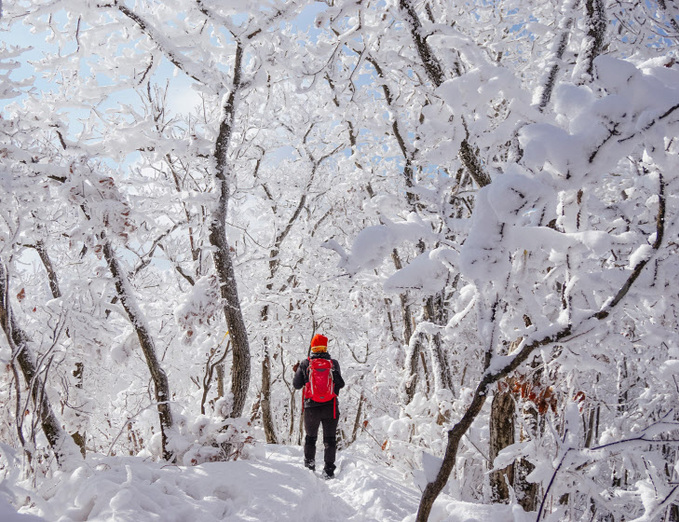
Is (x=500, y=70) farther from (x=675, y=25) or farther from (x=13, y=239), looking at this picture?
(x=13, y=239)

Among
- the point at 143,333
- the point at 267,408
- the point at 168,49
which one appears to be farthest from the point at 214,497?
the point at 267,408

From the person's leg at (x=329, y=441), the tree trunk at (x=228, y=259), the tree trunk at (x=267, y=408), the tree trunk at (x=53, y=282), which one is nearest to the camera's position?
the tree trunk at (x=228, y=259)

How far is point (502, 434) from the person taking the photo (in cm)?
339

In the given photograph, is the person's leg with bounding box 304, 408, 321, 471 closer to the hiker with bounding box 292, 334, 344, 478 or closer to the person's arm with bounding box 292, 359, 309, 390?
the hiker with bounding box 292, 334, 344, 478

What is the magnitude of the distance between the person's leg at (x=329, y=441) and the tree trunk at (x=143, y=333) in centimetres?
177

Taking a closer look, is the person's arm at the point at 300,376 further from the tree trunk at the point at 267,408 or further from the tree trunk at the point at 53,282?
the tree trunk at the point at 267,408

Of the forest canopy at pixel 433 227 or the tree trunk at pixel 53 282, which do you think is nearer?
the forest canopy at pixel 433 227

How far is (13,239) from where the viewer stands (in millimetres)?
3141

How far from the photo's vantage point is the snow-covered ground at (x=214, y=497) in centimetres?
230

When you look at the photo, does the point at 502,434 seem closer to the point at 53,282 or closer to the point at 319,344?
the point at 319,344

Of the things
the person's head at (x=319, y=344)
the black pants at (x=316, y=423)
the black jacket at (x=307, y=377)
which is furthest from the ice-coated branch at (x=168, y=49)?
the black pants at (x=316, y=423)

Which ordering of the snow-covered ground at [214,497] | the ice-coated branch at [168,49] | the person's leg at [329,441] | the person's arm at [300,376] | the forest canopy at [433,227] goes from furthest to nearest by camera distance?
the person's arm at [300,376] < the person's leg at [329,441] < the ice-coated branch at [168,49] < the snow-covered ground at [214,497] < the forest canopy at [433,227]

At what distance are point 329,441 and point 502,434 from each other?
7.19 feet

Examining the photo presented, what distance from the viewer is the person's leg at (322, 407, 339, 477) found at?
4.70 meters
